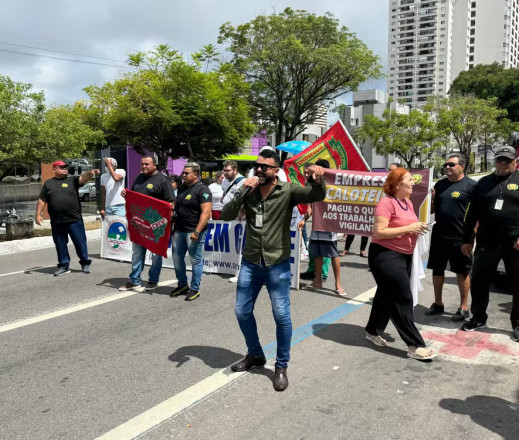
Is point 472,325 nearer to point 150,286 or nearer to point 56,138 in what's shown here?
point 150,286

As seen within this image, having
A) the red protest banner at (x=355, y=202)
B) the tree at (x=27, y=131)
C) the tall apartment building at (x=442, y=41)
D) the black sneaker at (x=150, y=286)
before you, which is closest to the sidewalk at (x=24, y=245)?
the tree at (x=27, y=131)

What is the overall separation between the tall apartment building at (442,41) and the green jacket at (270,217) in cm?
16945

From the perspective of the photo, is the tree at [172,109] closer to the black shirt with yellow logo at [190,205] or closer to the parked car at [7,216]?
the parked car at [7,216]

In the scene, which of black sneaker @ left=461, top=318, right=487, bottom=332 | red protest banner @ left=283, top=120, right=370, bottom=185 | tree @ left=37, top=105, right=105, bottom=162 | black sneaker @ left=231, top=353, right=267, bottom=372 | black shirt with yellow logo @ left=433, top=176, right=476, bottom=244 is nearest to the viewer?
black sneaker @ left=231, top=353, right=267, bottom=372

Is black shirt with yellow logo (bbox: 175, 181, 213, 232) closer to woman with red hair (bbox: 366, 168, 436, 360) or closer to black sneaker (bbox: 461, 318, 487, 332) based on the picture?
woman with red hair (bbox: 366, 168, 436, 360)

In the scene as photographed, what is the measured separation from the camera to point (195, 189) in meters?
6.60

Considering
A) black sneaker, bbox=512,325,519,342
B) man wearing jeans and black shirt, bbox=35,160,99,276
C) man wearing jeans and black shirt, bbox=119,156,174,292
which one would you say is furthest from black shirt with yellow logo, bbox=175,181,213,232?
black sneaker, bbox=512,325,519,342

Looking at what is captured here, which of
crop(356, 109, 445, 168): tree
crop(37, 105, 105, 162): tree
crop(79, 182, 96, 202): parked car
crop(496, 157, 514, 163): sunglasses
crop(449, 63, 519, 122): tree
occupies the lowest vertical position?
crop(79, 182, 96, 202): parked car

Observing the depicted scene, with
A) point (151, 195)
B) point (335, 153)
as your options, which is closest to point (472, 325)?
point (335, 153)

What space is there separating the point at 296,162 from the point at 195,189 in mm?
1897

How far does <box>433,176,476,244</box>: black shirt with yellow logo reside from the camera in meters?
5.72

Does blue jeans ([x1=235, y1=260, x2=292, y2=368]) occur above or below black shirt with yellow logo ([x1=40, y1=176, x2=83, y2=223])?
below

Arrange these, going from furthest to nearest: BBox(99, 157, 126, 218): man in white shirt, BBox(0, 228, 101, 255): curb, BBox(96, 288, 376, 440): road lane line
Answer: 1. BBox(0, 228, 101, 255): curb
2. BBox(99, 157, 126, 218): man in white shirt
3. BBox(96, 288, 376, 440): road lane line

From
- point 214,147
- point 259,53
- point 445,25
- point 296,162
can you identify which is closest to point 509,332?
point 296,162
